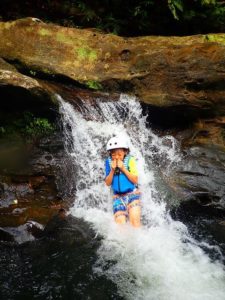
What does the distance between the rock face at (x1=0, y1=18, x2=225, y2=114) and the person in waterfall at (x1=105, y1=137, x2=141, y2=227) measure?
2.64 meters

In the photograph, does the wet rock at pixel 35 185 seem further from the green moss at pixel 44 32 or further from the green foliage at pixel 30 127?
the green moss at pixel 44 32

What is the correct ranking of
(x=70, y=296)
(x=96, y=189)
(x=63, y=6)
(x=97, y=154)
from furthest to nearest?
(x=63, y=6) < (x=97, y=154) < (x=96, y=189) < (x=70, y=296)

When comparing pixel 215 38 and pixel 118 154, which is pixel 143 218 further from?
pixel 215 38

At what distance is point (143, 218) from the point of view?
24.6 feet

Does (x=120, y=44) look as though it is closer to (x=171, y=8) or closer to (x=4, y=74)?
(x=171, y=8)

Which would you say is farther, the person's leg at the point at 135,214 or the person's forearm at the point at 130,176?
the person's forearm at the point at 130,176

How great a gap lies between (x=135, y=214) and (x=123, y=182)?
640 mm

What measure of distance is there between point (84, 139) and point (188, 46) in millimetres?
3443

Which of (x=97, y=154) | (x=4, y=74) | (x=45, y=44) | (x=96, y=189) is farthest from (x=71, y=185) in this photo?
(x=45, y=44)

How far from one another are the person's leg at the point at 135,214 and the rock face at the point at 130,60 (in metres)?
3.16

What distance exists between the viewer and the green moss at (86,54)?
9.75 metres

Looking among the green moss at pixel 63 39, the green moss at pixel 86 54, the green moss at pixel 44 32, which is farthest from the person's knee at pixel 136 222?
the green moss at pixel 44 32

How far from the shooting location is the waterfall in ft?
18.2

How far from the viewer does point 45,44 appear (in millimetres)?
9727
